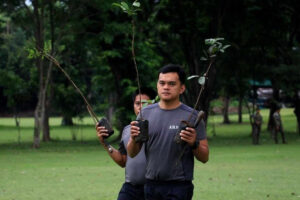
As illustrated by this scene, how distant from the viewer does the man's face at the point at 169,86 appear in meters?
6.21

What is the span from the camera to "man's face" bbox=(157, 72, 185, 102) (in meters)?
6.21

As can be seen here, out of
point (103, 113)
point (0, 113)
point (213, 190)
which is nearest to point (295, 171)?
point (213, 190)

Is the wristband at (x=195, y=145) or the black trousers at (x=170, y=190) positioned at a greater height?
the wristband at (x=195, y=145)

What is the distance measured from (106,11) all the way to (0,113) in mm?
60484

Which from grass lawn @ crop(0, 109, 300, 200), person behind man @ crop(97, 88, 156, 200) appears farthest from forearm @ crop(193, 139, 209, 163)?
grass lawn @ crop(0, 109, 300, 200)

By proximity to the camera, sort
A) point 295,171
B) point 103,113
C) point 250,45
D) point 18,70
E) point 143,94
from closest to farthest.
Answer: point 143,94
point 295,171
point 250,45
point 103,113
point 18,70

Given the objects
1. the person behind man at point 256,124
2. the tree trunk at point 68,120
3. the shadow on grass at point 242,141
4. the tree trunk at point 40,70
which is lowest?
the tree trunk at point 68,120

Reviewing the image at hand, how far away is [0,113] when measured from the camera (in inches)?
3536

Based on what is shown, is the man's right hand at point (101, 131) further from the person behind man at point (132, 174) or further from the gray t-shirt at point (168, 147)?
the person behind man at point (132, 174)

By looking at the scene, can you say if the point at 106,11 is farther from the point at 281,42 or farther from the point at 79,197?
the point at 79,197

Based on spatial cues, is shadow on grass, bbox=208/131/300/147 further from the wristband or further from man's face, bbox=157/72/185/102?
the wristband

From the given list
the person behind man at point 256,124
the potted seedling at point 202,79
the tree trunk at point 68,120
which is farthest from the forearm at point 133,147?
the tree trunk at point 68,120

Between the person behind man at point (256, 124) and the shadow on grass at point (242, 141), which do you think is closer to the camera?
the person behind man at point (256, 124)

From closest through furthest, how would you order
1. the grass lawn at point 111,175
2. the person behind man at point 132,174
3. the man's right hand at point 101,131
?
the man's right hand at point 101,131 → the person behind man at point 132,174 → the grass lawn at point 111,175
